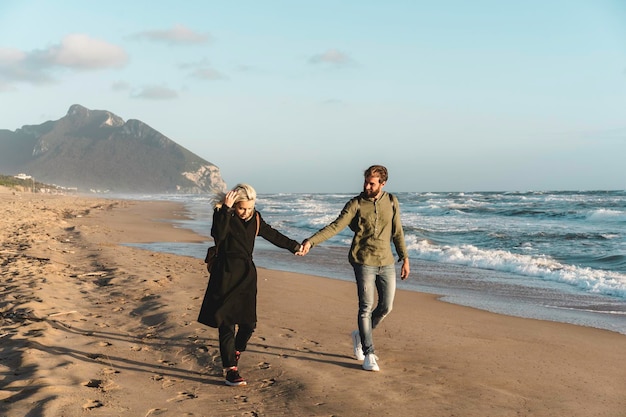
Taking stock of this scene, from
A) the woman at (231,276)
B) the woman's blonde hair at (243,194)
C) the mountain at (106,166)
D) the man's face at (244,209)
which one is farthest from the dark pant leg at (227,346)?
the mountain at (106,166)

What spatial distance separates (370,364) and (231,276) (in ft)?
4.82

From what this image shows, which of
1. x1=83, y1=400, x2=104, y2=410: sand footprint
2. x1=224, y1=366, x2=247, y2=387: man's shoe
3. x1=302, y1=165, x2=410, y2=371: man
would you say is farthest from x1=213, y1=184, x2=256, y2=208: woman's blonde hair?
x1=83, y1=400, x2=104, y2=410: sand footprint

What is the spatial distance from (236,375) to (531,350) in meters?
3.23

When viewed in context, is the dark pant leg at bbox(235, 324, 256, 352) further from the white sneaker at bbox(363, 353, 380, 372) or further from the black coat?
the white sneaker at bbox(363, 353, 380, 372)

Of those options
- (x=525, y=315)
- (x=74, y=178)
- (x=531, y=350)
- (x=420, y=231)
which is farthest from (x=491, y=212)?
(x=74, y=178)

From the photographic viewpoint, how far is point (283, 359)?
16.9 ft

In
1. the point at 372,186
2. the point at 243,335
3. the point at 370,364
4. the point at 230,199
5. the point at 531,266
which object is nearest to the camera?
the point at 230,199

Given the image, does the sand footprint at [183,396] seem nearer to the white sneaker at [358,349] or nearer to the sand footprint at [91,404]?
the sand footprint at [91,404]

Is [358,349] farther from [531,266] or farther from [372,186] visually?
[531,266]

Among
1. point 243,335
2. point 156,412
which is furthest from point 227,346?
point 156,412

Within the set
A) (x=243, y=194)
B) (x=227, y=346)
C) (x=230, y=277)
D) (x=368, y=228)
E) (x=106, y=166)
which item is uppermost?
(x=106, y=166)

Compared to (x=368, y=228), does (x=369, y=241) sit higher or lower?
lower

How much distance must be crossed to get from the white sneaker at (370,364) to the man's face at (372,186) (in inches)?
56.3

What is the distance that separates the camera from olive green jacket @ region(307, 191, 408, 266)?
16.3ft
